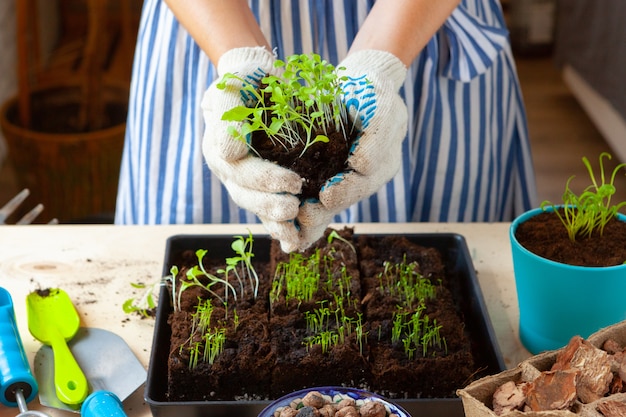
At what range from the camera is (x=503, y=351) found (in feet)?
3.86

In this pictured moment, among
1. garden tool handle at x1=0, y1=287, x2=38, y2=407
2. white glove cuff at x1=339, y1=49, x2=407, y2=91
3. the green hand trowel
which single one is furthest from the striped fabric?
garden tool handle at x1=0, y1=287, x2=38, y2=407

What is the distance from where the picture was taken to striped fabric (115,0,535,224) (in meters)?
1.54

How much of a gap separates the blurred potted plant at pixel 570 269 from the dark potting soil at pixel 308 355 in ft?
0.39

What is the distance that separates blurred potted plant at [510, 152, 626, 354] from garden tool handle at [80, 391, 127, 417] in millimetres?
599

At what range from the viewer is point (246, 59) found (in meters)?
1.20

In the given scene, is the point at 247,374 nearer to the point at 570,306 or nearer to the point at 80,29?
the point at 570,306

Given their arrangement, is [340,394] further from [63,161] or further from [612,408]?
[63,161]

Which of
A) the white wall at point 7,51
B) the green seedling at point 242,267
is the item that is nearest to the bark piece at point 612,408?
the green seedling at point 242,267

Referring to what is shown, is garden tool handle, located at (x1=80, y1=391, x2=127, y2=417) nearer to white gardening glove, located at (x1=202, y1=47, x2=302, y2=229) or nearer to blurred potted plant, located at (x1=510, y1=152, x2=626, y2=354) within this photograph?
white gardening glove, located at (x1=202, y1=47, x2=302, y2=229)

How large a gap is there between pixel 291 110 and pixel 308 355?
345 mm

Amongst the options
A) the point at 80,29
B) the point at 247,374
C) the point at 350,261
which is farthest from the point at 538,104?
the point at 247,374

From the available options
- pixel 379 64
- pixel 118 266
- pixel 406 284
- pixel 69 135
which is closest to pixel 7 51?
pixel 69 135

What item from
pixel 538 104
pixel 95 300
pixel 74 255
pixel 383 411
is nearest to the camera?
pixel 383 411

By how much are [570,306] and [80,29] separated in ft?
12.4
